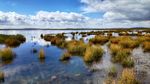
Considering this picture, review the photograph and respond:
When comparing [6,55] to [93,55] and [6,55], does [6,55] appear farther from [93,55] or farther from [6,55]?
[93,55]

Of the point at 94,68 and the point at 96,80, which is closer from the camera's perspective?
the point at 96,80

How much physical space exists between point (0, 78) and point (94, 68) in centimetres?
780

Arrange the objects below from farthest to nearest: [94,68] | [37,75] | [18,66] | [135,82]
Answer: [18,66] < [94,68] < [37,75] < [135,82]

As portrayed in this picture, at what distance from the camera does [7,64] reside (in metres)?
22.2

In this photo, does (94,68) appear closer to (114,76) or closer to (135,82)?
(114,76)

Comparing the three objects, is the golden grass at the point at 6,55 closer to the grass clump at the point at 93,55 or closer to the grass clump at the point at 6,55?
the grass clump at the point at 6,55

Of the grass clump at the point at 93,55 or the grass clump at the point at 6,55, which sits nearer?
the grass clump at the point at 93,55


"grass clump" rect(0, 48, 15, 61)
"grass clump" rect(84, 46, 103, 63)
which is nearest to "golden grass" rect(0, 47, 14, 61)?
"grass clump" rect(0, 48, 15, 61)

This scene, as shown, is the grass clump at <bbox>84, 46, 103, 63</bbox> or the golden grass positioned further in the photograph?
the golden grass

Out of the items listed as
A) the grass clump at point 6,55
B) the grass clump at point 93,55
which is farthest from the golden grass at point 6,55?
the grass clump at point 93,55

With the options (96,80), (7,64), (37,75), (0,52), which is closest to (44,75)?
(37,75)

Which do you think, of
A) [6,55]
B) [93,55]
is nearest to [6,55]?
[6,55]

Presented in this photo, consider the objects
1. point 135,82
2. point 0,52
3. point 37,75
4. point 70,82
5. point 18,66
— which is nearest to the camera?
point 135,82

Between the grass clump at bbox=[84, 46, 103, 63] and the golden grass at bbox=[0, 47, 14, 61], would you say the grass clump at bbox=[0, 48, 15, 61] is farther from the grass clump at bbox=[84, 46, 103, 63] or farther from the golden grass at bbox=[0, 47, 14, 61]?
the grass clump at bbox=[84, 46, 103, 63]
